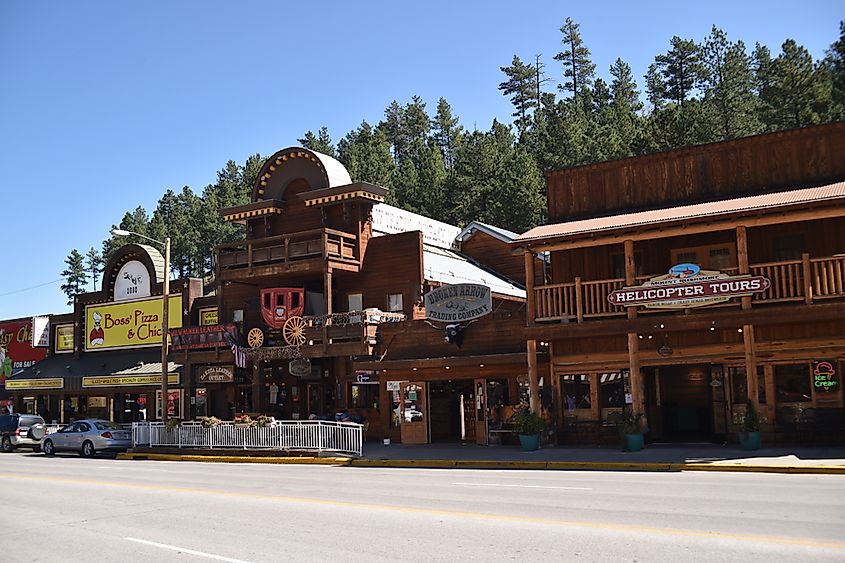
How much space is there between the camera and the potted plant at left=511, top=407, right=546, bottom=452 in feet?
79.9

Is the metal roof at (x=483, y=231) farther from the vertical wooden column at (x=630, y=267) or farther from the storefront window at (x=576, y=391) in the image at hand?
the vertical wooden column at (x=630, y=267)

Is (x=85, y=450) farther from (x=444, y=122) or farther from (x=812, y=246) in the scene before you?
(x=444, y=122)

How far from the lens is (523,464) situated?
21.5 m

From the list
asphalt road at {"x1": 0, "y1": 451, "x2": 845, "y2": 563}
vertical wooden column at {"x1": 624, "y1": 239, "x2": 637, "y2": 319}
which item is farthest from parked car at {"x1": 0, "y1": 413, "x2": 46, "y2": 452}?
vertical wooden column at {"x1": 624, "y1": 239, "x2": 637, "y2": 319}

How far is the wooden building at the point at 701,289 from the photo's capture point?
71.8 feet

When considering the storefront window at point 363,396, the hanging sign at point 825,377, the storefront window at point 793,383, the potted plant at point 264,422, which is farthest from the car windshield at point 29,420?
the hanging sign at point 825,377

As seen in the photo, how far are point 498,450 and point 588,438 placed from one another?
2.89m

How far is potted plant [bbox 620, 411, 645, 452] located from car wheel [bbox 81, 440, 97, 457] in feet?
69.1

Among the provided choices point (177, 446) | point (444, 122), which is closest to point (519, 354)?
point (177, 446)

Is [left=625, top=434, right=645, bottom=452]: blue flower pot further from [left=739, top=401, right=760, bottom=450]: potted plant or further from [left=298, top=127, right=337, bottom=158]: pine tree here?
[left=298, top=127, right=337, bottom=158]: pine tree

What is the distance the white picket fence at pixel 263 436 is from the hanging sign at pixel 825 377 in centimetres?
1357

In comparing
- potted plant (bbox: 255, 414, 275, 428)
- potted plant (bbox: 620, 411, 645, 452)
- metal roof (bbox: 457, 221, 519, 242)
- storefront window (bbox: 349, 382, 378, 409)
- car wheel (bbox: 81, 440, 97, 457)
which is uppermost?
metal roof (bbox: 457, 221, 519, 242)

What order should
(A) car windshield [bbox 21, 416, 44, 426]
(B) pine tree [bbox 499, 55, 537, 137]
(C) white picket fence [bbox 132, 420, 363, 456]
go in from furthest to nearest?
1. (B) pine tree [bbox 499, 55, 537, 137]
2. (A) car windshield [bbox 21, 416, 44, 426]
3. (C) white picket fence [bbox 132, 420, 363, 456]

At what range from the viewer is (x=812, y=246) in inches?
914
